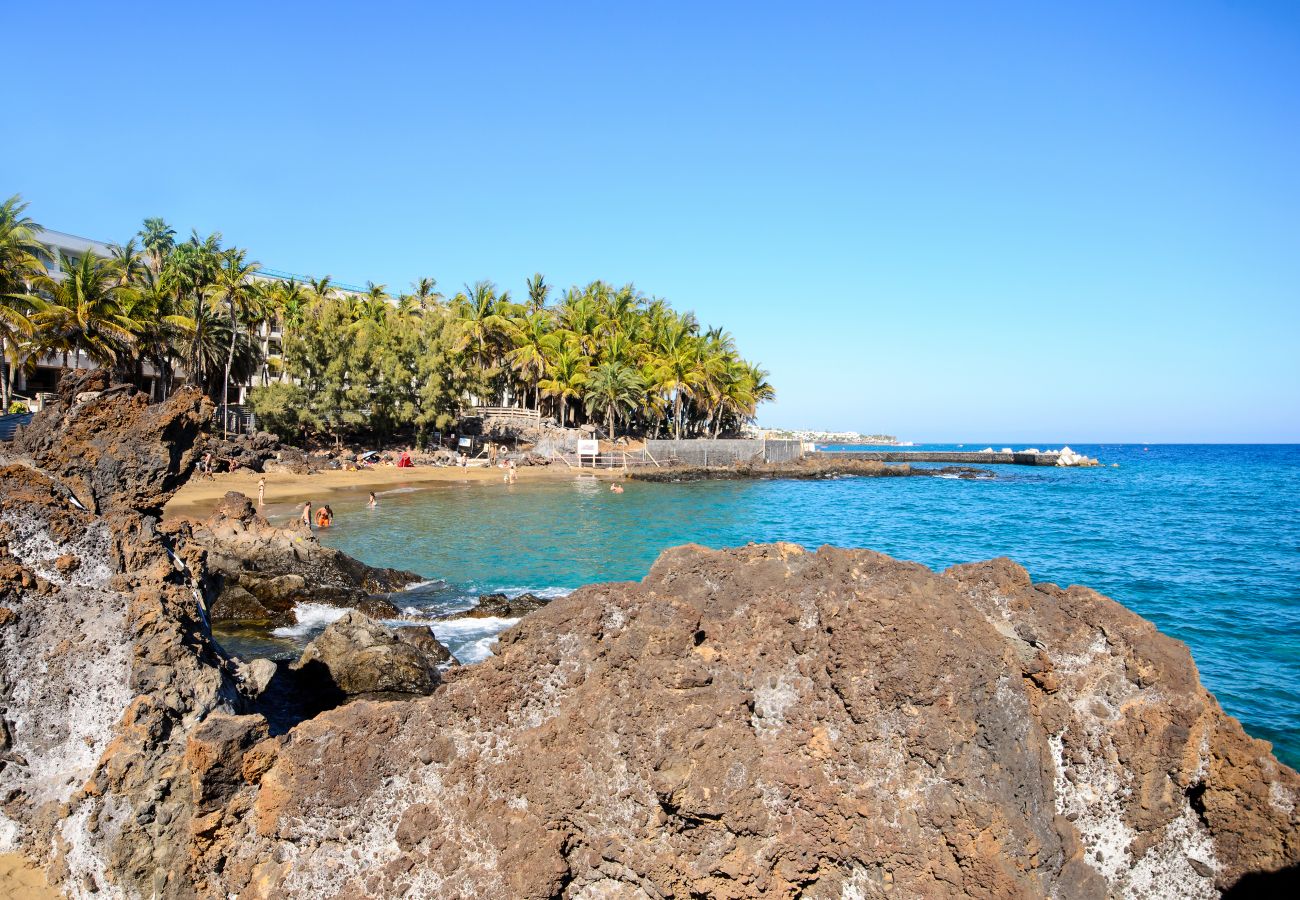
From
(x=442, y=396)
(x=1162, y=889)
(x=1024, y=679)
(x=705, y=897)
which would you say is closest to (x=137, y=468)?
(x=705, y=897)

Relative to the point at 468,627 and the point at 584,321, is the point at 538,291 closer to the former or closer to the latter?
the point at 584,321

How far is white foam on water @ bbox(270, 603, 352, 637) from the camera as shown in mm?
12798

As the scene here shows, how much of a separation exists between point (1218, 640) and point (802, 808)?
1459cm

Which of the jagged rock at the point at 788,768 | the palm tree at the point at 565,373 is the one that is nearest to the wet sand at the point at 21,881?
the jagged rock at the point at 788,768

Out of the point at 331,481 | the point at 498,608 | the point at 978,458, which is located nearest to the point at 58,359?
the point at 331,481

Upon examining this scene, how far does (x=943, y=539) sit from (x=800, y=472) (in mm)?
31757

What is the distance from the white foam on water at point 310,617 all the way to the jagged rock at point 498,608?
6.19 feet

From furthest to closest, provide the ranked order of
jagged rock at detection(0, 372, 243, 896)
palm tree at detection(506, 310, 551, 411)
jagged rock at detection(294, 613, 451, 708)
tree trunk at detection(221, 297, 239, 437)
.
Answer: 1. palm tree at detection(506, 310, 551, 411)
2. tree trunk at detection(221, 297, 239, 437)
3. jagged rock at detection(294, 613, 451, 708)
4. jagged rock at detection(0, 372, 243, 896)

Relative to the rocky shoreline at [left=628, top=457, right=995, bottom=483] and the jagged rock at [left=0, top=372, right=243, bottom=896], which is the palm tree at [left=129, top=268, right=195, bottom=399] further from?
the jagged rock at [left=0, top=372, right=243, bottom=896]

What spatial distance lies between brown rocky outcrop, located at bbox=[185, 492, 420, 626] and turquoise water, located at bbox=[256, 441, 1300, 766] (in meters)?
1.19

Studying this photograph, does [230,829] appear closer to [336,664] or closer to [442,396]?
[336,664]

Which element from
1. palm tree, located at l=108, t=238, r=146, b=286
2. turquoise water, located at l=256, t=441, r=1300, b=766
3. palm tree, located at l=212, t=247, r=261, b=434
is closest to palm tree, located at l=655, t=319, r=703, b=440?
turquoise water, located at l=256, t=441, r=1300, b=766

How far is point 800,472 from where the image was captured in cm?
5931

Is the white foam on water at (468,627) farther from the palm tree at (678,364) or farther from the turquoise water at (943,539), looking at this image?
the palm tree at (678,364)
